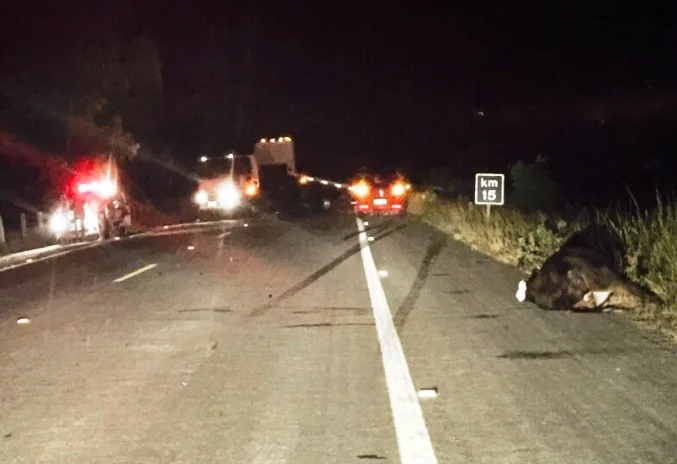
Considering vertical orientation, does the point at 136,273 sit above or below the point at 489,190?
below

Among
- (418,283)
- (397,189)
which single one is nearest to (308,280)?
(418,283)

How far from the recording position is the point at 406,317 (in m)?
12.9

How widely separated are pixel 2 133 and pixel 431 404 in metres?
38.3

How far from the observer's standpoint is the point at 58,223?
107ft

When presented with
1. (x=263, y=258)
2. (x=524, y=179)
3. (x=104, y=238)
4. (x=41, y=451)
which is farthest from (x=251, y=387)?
(x=524, y=179)

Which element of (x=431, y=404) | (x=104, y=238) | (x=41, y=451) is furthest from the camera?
(x=104, y=238)

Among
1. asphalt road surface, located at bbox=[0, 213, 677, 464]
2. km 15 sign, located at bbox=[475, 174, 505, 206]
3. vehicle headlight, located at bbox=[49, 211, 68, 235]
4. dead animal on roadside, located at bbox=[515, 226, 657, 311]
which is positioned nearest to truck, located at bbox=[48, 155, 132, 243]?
vehicle headlight, located at bbox=[49, 211, 68, 235]

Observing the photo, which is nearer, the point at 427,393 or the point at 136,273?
the point at 427,393

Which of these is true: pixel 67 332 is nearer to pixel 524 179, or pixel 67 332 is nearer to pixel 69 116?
pixel 524 179

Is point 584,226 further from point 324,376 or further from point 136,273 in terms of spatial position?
point 324,376

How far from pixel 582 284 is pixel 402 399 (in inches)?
207

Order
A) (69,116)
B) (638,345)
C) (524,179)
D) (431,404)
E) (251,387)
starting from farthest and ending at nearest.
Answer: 1. (69,116)
2. (524,179)
3. (638,345)
4. (251,387)
5. (431,404)

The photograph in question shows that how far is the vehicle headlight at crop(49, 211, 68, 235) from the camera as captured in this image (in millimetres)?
32159

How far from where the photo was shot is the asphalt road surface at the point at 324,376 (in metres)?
6.99
